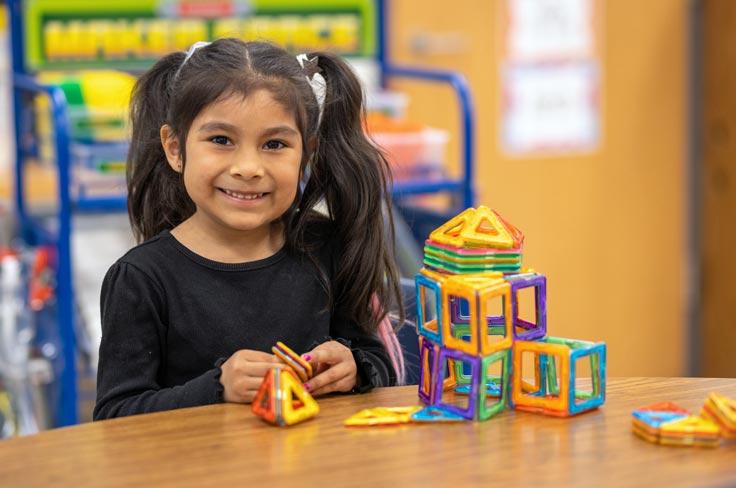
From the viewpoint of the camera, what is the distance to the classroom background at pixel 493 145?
8.86 feet

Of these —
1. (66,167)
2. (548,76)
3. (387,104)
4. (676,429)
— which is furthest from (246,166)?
(548,76)

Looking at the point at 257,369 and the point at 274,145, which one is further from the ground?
the point at 274,145

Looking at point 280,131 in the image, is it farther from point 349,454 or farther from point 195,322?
point 349,454

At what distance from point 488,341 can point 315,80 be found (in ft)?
1.46

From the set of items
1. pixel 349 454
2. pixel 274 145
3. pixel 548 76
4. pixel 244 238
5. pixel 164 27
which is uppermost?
pixel 164 27

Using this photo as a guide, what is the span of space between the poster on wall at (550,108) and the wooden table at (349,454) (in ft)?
8.81

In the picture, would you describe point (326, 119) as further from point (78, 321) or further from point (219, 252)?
point (78, 321)

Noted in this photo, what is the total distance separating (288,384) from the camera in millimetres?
1203

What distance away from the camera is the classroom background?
2.70 meters

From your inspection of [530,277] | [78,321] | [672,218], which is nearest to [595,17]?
[672,218]

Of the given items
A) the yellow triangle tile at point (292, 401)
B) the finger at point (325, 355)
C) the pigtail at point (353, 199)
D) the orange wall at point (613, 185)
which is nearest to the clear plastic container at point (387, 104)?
the orange wall at point (613, 185)

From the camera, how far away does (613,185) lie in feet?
13.5

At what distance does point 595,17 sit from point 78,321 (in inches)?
80.8

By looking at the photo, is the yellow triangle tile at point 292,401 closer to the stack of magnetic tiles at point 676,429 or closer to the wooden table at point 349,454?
the wooden table at point 349,454
